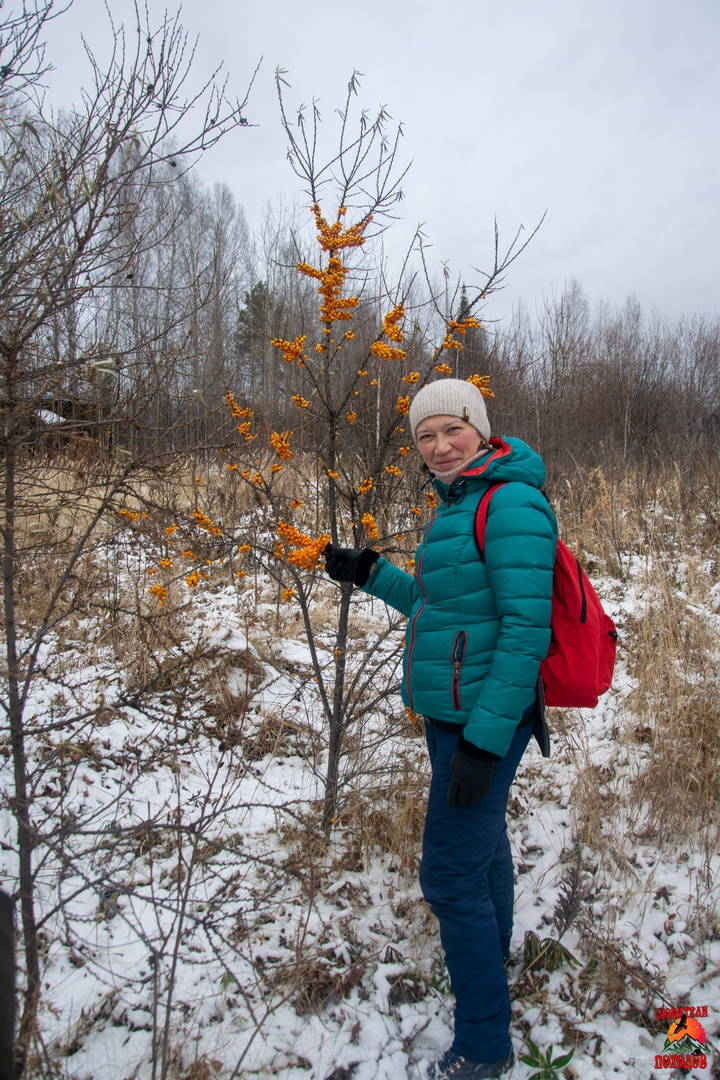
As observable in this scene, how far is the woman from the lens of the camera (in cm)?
161

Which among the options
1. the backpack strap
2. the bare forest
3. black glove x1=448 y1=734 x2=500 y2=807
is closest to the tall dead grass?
the bare forest

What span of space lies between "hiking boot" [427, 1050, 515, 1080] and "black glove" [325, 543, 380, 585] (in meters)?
1.53

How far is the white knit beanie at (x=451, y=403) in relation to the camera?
6.14 feet

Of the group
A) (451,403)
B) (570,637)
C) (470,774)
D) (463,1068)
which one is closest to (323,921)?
(463,1068)

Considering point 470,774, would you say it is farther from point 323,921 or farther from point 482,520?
point 323,921

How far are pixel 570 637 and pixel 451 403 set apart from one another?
80 centimetres

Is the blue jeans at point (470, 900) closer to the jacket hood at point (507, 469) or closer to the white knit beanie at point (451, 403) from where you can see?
the jacket hood at point (507, 469)

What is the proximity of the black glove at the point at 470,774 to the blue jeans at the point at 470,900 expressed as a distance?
0.15m

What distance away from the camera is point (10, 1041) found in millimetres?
616

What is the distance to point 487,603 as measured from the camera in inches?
67.6

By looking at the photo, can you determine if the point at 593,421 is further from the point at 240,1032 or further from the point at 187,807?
the point at 240,1032

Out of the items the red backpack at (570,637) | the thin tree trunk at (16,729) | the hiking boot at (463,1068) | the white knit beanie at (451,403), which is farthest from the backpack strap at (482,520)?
the hiking boot at (463,1068)

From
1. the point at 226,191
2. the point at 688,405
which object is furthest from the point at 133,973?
the point at 226,191

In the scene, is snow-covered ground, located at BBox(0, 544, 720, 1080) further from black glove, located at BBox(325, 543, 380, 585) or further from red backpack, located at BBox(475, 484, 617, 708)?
red backpack, located at BBox(475, 484, 617, 708)
